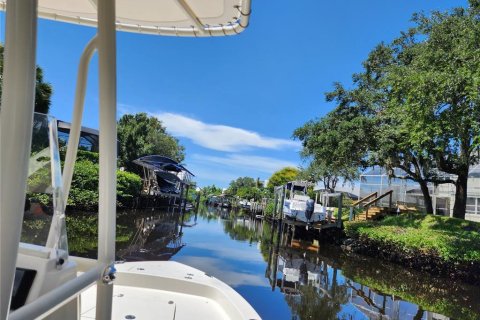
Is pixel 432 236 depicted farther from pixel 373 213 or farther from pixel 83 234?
pixel 83 234

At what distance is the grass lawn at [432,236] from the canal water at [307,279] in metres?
0.77

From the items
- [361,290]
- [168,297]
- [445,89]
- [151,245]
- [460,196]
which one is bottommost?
[361,290]

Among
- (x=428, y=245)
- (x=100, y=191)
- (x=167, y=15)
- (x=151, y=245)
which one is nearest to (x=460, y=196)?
(x=428, y=245)

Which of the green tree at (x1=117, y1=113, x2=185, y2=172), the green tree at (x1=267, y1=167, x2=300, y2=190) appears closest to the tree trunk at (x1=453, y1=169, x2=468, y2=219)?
the green tree at (x1=117, y1=113, x2=185, y2=172)

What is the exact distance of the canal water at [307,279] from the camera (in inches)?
259

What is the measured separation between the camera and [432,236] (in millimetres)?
11430

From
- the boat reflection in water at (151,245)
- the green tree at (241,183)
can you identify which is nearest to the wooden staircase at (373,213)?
the boat reflection in water at (151,245)

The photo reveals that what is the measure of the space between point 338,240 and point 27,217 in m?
16.4

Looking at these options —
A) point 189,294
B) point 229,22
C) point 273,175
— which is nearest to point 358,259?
point 189,294

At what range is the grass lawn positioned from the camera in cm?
1014

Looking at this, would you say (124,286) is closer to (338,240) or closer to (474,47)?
(474,47)

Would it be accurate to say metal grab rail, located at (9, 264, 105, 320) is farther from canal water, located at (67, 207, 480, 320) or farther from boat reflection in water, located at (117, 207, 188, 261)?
boat reflection in water, located at (117, 207, 188, 261)

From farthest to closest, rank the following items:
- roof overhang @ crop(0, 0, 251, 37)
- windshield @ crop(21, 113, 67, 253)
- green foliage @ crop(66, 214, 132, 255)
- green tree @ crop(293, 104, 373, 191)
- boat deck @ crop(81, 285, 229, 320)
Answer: green tree @ crop(293, 104, 373, 191) < green foliage @ crop(66, 214, 132, 255) < boat deck @ crop(81, 285, 229, 320) < roof overhang @ crop(0, 0, 251, 37) < windshield @ crop(21, 113, 67, 253)

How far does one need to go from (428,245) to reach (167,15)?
36.4 feet
